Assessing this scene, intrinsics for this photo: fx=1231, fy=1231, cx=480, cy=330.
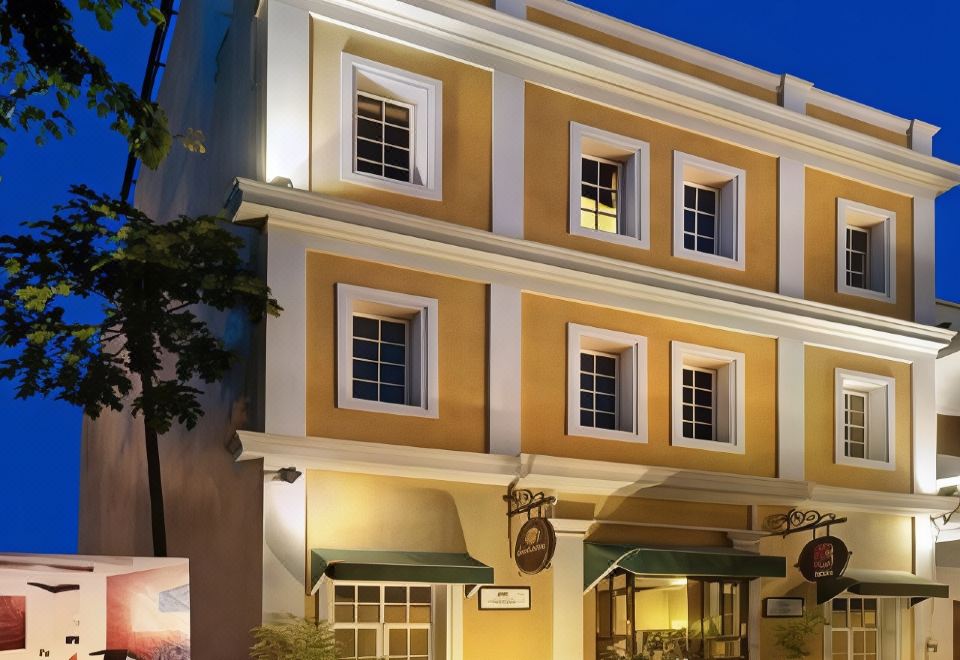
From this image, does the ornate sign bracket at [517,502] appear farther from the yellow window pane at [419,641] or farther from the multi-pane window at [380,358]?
the multi-pane window at [380,358]

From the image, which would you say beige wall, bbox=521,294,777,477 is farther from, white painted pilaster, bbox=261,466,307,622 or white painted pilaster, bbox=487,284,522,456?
white painted pilaster, bbox=261,466,307,622

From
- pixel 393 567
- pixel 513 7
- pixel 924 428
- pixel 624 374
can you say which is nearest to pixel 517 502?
pixel 393 567

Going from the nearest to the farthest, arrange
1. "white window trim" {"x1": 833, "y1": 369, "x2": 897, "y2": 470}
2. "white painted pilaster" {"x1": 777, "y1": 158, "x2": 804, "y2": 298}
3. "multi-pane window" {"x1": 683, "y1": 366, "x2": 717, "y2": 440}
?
"multi-pane window" {"x1": 683, "y1": 366, "x2": 717, "y2": 440} → "white painted pilaster" {"x1": 777, "y1": 158, "x2": 804, "y2": 298} → "white window trim" {"x1": 833, "y1": 369, "x2": 897, "y2": 470}

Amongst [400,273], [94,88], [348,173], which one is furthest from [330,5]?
[94,88]

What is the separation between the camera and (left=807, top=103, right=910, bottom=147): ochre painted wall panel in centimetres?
2094

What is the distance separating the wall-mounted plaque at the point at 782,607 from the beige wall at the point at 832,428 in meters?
1.96

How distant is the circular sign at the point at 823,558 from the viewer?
17562 millimetres

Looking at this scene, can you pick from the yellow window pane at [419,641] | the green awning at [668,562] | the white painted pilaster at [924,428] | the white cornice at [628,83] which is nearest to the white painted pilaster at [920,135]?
the white cornice at [628,83]

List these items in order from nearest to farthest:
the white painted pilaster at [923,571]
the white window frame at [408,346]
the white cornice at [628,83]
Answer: the white window frame at [408,346], the white cornice at [628,83], the white painted pilaster at [923,571]

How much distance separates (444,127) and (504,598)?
635 centimetres

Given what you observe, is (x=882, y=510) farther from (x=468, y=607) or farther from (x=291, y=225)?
(x=291, y=225)

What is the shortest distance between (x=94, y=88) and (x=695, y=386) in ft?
38.9

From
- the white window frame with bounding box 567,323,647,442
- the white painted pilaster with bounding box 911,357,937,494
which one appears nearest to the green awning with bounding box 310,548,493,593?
the white window frame with bounding box 567,323,647,442

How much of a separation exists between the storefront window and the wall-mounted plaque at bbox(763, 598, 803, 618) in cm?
35
